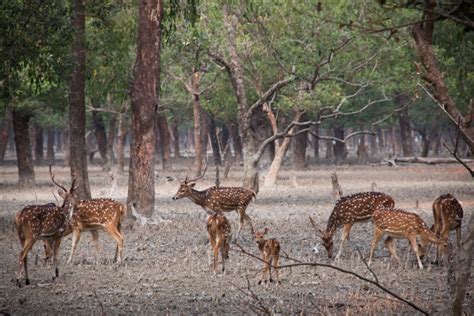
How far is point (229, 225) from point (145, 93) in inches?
298

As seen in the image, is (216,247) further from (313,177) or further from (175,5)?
(313,177)

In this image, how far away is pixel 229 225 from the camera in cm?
1441

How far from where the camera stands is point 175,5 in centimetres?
1994

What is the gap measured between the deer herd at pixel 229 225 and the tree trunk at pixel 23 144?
69.2 ft

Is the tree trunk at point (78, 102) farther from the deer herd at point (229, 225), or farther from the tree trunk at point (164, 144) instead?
the tree trunk at point (164, 144)

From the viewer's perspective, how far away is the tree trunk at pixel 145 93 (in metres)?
21.3

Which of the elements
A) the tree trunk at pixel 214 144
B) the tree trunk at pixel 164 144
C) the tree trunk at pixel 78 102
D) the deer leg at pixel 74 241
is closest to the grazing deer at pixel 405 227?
the deer leg at pixel 74 241

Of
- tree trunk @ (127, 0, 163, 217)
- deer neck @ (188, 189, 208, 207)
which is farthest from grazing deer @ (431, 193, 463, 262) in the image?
tree trunk @ (127, 0, 163, 217)

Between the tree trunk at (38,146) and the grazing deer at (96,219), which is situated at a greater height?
the tree trunk at (38,146)

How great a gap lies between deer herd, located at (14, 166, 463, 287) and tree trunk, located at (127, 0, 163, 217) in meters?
5.68

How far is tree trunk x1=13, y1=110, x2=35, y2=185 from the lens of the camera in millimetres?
36469

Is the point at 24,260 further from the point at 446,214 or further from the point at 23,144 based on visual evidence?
the point at 23,144

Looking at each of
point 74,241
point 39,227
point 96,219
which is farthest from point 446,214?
point 39,227

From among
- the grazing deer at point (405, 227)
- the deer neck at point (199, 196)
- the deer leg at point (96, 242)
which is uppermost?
the deer neck at point (199, 196)
